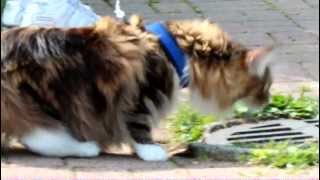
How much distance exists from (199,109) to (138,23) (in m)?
0.72

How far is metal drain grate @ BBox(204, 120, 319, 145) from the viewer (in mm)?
6125

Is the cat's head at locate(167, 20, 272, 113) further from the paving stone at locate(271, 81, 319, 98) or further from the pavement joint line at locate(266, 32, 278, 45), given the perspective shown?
the pavement joint line at locate(266, 32, 278, 45)

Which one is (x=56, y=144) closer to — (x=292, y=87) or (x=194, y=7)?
(x=292, y=87)

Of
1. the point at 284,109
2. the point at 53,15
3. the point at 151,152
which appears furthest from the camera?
the point at 53,15

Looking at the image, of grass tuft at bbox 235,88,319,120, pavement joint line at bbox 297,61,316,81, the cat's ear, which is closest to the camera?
the cat's ear

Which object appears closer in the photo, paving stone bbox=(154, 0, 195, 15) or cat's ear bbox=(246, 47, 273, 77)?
cat's ear bbox=(246, 47, 273, 77)

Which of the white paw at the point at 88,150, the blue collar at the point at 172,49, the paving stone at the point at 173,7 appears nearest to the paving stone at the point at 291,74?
the blue collar at the point at 172,49

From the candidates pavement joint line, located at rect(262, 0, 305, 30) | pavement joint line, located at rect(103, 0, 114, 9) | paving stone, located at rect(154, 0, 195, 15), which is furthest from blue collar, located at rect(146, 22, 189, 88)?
pavement joint line, located at rect(103, 0, 114, 9)

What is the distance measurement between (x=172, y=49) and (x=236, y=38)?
2.51m

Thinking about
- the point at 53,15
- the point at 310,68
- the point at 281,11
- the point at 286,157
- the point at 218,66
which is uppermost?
the point at 218,66

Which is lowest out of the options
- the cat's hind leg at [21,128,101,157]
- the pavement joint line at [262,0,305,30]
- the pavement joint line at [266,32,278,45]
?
the pavement joint line at [262,0,305,30]

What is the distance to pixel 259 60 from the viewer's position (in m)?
6.04

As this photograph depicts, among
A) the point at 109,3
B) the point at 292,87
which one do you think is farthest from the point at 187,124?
the point at 109,3

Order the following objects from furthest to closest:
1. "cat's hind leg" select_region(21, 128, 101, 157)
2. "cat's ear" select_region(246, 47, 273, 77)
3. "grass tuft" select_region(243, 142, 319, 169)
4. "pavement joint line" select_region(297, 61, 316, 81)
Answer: "pavement joint line" select_region(297, 61, 316, 81) < "cat's ear" select_region(246, 47, 273, 77) < "cat's hind leg" select_region(21, 128, 101, 157) < "grass tuft" select_region(243, 142, 319, 169)
